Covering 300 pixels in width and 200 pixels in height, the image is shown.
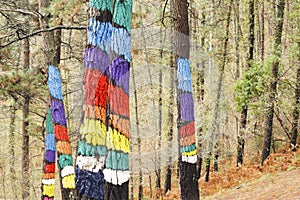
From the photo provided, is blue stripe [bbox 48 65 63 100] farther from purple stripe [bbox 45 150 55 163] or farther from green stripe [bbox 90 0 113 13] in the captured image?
green stripe [bbox 90 0 113 13]

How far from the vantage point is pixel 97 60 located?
520 cm

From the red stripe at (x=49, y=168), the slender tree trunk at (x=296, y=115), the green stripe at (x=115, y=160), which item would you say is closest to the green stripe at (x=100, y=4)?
the green stripe at (x=115, y=160)

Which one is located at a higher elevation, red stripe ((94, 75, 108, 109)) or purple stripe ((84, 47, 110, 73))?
purple stripe ((84, 47, 110, 73))

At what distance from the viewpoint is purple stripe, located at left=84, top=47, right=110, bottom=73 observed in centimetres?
520

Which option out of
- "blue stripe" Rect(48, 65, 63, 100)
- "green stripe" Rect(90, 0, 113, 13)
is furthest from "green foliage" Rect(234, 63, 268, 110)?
"green stripe" Rect(90, 0, 113, 13)

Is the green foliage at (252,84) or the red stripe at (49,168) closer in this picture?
the red stripe at (49,168)

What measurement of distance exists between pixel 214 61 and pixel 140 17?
363 inches

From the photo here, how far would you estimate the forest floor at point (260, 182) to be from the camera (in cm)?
1064

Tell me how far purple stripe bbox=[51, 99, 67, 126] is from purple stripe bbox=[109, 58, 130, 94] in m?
4.04

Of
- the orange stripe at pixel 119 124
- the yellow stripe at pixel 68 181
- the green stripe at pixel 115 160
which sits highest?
the orange stripe at pixel 119 124

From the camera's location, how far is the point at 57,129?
28.5 ft

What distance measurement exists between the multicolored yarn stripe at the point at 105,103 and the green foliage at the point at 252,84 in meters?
10.9

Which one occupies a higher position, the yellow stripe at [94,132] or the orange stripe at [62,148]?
the yellow stripe at [94,132]

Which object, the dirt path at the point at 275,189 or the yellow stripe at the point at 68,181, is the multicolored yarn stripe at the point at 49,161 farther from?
the dirt path at the point at 275,189
